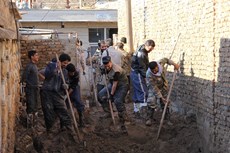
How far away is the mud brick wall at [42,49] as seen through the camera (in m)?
13.3

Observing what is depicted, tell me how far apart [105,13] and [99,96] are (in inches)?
562

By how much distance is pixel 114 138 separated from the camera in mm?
9969

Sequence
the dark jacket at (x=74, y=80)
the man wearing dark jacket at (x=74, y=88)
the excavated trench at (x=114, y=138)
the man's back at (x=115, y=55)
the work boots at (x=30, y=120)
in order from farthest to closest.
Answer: the man's back at (x=115, y=55)
the work boots at (x=30, y=120)
the dark jacket at (x=74, y=80)
the man wearing dark jacket at (x=74, y=88)
the excavated trench at (x=114, y=138)

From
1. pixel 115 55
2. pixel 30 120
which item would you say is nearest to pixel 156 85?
pixel 115 55

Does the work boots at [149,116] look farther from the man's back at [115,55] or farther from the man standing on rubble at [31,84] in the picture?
the man standing on rubble at [31,84]

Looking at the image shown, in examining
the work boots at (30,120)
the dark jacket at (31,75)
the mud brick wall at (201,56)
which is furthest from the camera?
the dark jacket at (31,75)

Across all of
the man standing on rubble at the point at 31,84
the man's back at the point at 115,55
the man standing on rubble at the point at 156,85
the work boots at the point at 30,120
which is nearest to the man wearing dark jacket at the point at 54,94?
the work boots at the point at 30,120

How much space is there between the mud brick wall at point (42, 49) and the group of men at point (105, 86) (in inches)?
97.8

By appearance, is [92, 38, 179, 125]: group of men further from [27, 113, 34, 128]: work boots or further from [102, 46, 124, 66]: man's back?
[27, 113, 34, 128]: work boots

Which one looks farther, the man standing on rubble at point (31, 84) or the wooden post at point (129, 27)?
the wooden post at point (129, 27)

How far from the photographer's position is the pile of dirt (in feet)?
29.7

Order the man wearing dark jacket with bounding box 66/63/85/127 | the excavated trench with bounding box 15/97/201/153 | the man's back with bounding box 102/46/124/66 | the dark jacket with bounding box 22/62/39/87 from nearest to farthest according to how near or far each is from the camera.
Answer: the excavated trench with bounding box 15/97/201/153, the man wearing dark jacket with bounding box 66/63/85/127, the dark jacket with bounding box 22/62/39/87, the man's back with bounding box 102/46/124/66

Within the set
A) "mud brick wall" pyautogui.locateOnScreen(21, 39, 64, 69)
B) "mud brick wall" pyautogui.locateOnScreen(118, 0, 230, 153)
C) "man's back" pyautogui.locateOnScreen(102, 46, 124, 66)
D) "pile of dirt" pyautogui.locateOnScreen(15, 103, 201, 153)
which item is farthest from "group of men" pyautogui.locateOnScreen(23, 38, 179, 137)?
"mud brick wall" pyautogui.locateOnScreen(21, 39, 64, 69)

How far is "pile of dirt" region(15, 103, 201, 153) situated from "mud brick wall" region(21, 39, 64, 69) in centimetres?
283
